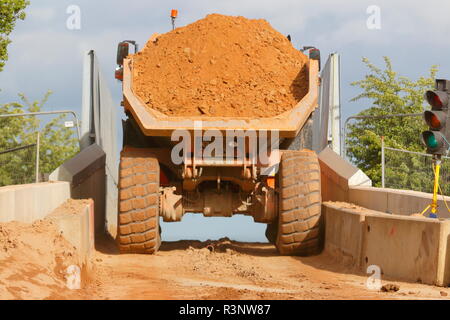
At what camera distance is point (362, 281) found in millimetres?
9852

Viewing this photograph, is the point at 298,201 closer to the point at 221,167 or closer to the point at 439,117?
the point at 221,167

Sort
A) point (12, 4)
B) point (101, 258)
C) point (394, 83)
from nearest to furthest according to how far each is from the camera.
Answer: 1. point (101, 258)
2. point (12, 4)
3. point (394, 83)

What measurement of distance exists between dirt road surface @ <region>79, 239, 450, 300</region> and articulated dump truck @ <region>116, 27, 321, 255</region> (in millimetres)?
440

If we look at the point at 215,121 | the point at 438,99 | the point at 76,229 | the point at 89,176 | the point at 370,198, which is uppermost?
the point at 438,99

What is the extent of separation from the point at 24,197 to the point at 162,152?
2990 millimetres

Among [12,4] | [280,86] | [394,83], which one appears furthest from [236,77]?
[394,83]

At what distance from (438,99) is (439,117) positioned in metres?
0.23

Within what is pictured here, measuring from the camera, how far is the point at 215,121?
38.5 feet

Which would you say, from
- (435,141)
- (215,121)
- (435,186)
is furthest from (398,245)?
(215,121)

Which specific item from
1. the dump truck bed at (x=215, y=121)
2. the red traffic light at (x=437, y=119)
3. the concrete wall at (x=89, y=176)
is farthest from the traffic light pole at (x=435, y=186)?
the concrete wall at (x=89, y=176)

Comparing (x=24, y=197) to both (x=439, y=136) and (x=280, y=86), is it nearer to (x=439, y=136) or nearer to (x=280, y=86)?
(x=280, y=86)

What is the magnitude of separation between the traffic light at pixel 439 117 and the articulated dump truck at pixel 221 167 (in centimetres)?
195

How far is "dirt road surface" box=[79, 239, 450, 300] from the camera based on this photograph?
844 cm

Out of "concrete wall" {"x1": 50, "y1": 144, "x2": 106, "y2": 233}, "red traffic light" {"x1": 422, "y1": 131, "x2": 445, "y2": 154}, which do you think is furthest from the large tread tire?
"concrete wall" {"x1": 50, "y1": 144, "x2": 106, "y2": 233}
